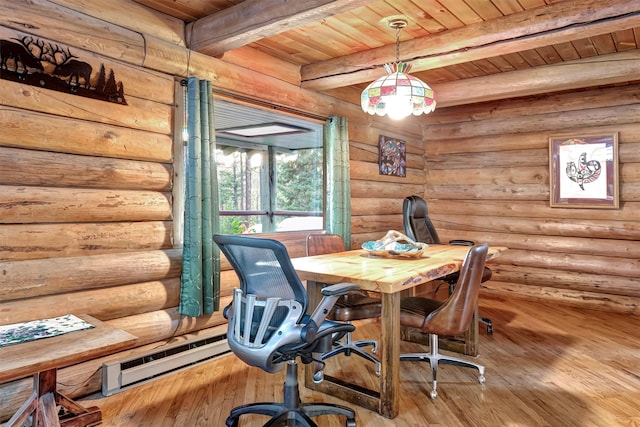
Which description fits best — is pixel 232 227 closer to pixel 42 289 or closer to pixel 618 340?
pixel 42 289

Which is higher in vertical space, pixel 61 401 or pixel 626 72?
pixel 626 72

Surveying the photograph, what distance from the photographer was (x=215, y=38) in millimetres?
3059

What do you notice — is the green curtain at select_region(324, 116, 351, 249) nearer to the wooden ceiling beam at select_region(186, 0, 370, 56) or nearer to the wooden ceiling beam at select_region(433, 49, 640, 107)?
the wooden ceiling beam at select_region(433, 49, 640, 107)

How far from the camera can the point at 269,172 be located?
737cm

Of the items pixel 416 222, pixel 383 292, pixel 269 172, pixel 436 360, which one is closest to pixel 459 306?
pixel 436 360

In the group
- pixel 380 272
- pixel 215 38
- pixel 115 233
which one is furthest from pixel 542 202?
pixel 115 233

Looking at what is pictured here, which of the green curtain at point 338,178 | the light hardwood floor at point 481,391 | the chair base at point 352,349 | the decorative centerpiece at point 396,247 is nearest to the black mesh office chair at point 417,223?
the green curtain at point 338,178

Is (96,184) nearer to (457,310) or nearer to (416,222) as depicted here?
(457,310)

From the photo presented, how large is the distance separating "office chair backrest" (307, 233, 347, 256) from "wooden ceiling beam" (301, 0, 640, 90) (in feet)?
5.03

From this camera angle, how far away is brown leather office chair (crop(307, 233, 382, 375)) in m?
2.83

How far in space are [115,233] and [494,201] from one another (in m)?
4.60

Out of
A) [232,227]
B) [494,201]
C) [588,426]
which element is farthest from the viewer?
[494,201]

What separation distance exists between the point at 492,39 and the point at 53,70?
299 centimetres

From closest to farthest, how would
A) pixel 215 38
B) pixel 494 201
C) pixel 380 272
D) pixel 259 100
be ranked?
pixel 380 272 → pixel 215 38 → pixel 259 100 → pixel 494 201
